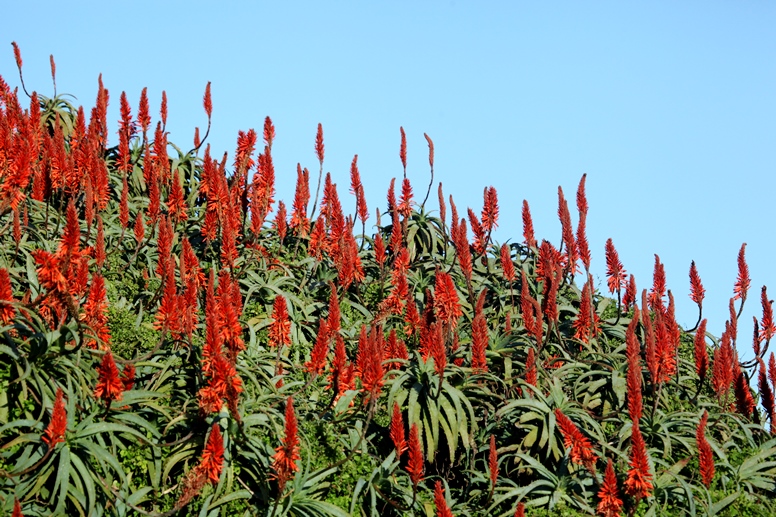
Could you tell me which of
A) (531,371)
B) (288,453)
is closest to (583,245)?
(531,371)

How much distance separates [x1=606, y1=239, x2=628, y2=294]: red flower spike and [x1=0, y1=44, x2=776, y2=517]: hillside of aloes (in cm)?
2

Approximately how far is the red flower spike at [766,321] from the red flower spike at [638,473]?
2804mm

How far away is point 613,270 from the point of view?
30.1 feet

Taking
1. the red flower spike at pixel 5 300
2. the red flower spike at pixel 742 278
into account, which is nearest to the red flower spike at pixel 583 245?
the red flower spike at pixel 742 278

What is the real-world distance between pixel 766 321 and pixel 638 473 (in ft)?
9.79

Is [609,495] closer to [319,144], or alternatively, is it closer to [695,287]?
[695,287]

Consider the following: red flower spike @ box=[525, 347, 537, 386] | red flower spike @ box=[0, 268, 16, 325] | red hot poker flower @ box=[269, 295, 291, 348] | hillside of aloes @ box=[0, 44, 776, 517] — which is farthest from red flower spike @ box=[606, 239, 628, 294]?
red flower spike @ box=[0, 268, 16, 325]

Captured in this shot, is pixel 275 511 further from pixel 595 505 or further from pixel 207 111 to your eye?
pixel 207 111

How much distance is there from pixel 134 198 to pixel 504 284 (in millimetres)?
3771

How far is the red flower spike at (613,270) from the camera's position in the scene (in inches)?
358

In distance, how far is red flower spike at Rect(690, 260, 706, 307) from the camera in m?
8.88

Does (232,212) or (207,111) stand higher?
(207,111)

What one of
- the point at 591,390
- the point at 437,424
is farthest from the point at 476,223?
the point at 437,424

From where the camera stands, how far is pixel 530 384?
7.56 m
